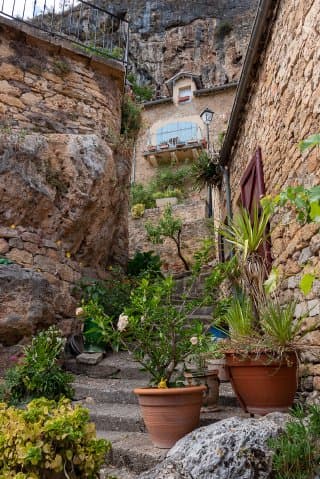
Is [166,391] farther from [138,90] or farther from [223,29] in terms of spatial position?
[223,29]

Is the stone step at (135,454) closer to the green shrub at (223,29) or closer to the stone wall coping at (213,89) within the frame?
the stone wall coping at (213,89)

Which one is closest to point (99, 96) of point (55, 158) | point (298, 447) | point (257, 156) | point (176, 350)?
point (55, 158)

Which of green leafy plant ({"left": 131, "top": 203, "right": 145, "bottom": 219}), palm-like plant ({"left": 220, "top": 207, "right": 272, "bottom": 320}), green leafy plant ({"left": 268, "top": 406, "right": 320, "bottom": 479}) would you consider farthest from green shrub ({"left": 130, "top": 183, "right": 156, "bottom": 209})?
green leafy plant ({"left": 268, "top": 406, "right": 320, "bottom": 479})

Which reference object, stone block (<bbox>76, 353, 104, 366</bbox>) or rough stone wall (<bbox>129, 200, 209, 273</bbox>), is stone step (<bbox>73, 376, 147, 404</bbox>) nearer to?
stone block (<bbox>76, 353, 104, 366</bbox>)

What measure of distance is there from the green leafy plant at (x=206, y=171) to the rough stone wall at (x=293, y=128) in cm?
283

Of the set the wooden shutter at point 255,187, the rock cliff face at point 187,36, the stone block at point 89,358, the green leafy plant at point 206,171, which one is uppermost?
the rock cliff face at point 187,36

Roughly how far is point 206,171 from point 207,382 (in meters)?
5.03

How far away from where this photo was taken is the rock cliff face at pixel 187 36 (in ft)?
65.9

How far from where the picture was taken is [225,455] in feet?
6.56

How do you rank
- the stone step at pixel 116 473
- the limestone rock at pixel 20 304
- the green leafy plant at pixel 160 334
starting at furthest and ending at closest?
the limestone rock at pixel 20 304 < the green leafy plant at pixel 160 334 < the stone step at pixel 116 473

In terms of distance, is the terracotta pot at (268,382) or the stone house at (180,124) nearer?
the terracotta pot at (268,382)

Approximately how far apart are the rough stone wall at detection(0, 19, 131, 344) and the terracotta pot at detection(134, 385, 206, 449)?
88.8 inches

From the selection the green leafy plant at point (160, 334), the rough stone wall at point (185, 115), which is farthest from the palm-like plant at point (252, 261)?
the rough stone wall at point (185, 115)

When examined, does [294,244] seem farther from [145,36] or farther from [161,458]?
[145,36]
